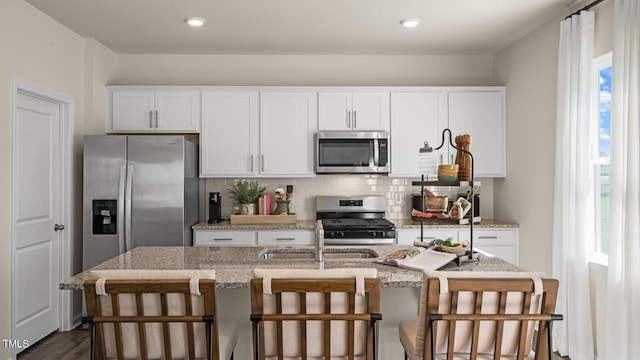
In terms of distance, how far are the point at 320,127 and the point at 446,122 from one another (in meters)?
1.24

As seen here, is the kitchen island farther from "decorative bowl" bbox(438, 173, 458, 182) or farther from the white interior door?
the white interior door

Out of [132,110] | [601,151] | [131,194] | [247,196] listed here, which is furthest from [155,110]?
[601,151]

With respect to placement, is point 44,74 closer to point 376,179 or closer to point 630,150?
point 376,179

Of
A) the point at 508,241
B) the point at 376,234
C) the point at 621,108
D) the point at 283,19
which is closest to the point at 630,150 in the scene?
the point at 621,108

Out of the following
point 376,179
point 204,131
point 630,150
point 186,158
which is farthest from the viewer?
point 376,179

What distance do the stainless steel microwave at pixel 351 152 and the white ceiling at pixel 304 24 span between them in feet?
2.86

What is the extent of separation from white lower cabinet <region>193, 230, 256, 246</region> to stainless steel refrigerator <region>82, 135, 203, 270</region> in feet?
1.00

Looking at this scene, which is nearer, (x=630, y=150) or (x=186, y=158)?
(x=630, y=150)

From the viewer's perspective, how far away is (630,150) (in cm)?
276

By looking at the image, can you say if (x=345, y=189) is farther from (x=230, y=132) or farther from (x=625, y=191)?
(x=625, y=191)

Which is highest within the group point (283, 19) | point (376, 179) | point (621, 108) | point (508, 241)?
point (283, 19)

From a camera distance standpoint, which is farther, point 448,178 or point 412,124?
point 412,124

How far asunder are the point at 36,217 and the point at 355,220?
273 centimetres

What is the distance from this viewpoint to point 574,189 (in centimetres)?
338
